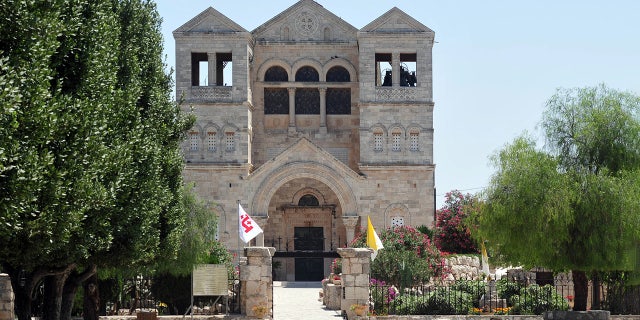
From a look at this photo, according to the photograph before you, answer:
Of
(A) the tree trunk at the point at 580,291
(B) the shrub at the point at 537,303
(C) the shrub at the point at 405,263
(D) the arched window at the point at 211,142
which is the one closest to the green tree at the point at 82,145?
(B) the shrub at the point at 537,303

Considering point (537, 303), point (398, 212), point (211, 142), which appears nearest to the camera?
point (537, 303)

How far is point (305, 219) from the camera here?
51.2 m

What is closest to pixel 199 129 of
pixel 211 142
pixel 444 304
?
pixel 211 142

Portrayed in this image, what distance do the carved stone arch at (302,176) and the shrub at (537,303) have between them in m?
18.4

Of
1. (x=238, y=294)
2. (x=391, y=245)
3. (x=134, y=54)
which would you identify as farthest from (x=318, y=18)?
(x=134, y=54)

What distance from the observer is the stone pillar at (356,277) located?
27.5m

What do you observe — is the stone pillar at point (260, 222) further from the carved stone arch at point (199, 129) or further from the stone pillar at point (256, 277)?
the stone pillar at point (256, 277)

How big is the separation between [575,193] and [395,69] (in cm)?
2283

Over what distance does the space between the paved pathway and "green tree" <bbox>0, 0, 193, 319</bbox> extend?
6.13m

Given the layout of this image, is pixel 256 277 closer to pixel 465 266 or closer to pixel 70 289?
pixel 70 289

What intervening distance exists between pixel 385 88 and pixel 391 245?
40.9ft

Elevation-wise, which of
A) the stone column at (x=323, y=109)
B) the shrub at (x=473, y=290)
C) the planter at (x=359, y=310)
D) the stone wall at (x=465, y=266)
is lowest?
the planter at (x=359, y=310)

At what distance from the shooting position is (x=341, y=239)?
5053 cm

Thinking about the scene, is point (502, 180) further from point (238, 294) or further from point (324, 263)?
point (324, 263)
